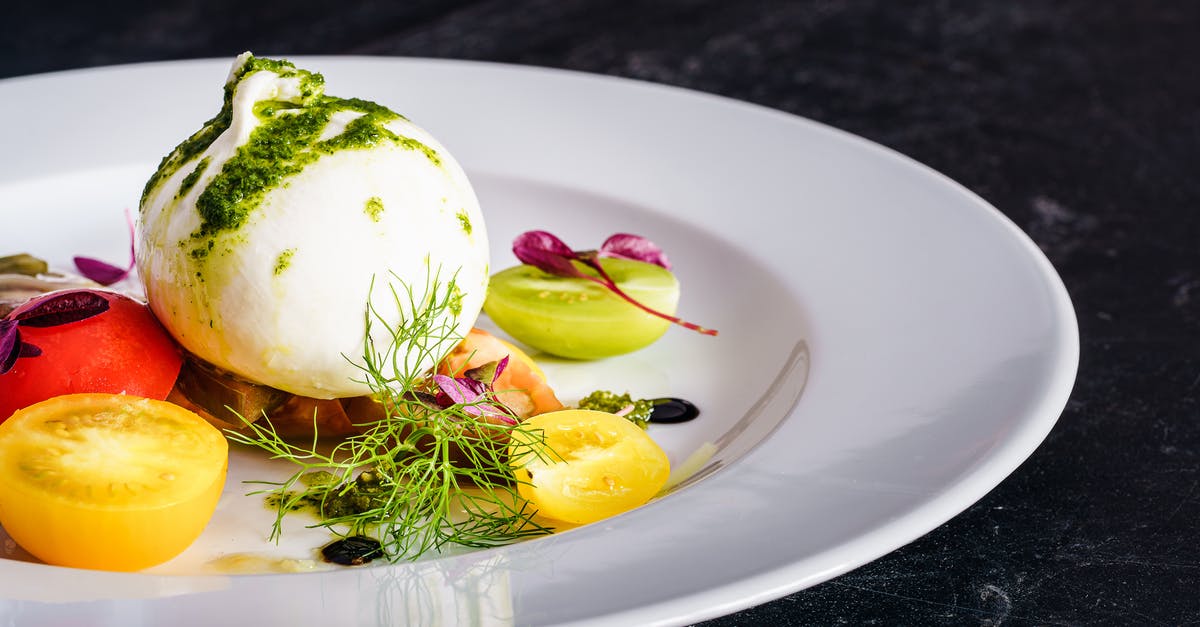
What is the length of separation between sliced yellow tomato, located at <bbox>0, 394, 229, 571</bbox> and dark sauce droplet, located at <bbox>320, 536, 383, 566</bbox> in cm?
15

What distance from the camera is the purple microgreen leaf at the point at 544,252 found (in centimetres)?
201

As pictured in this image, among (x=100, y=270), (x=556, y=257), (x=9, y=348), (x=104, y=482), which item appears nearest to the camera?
(x=104, y=482)

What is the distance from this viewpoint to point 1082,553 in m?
1.49

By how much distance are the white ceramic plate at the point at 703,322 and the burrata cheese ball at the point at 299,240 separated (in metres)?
0.21

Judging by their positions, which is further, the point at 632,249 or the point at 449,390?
the point at 632,249

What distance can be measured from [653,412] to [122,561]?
80cm

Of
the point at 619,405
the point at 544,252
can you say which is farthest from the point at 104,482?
the point at 544,252

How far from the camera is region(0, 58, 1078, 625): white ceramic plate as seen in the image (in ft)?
3.79

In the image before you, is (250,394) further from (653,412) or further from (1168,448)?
(1168,448)

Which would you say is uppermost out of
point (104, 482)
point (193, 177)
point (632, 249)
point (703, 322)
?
point (193, 177)

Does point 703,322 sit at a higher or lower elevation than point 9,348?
lower

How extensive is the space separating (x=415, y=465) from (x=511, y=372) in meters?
0.34

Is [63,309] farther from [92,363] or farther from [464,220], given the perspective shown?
[464,220]

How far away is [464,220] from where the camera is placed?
5.42 feet
